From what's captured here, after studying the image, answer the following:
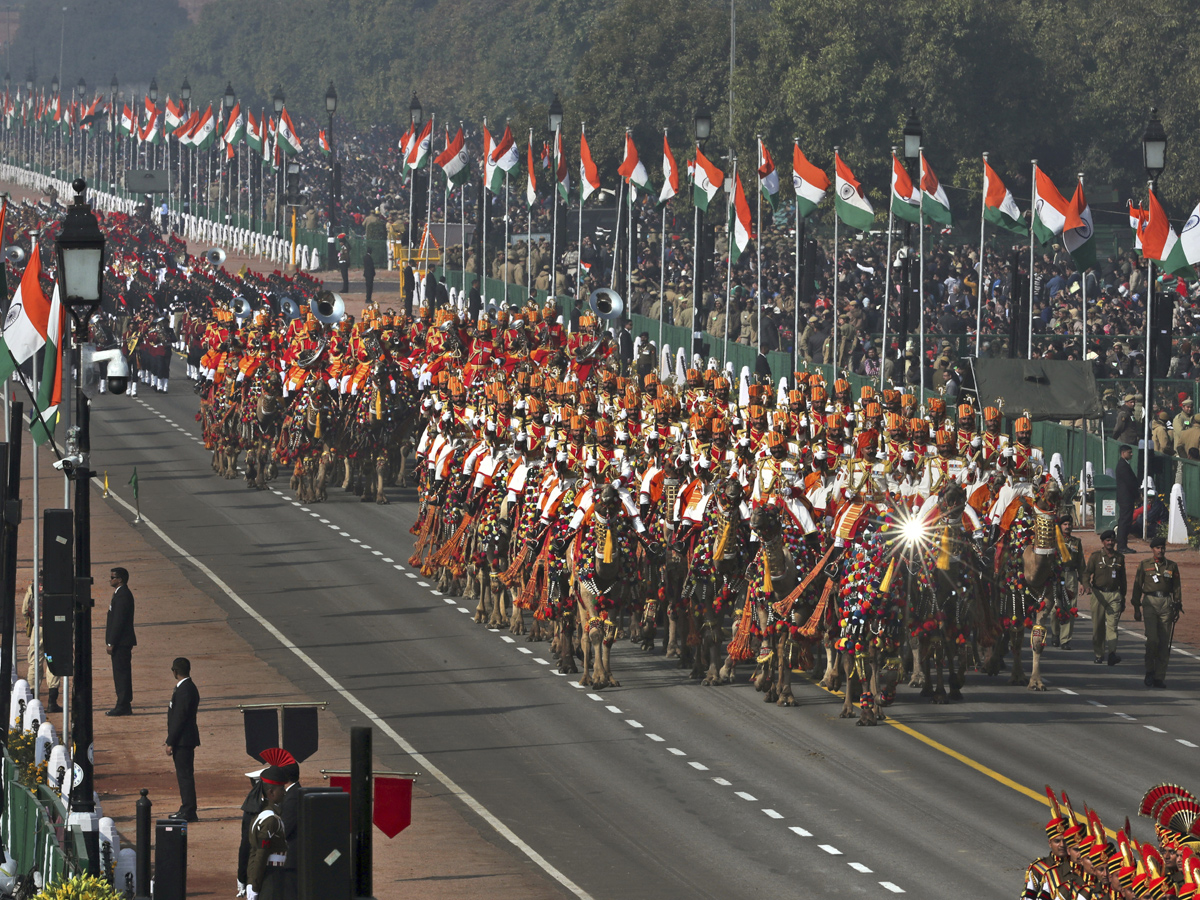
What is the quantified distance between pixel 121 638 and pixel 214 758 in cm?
239

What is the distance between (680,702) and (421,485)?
332 inches

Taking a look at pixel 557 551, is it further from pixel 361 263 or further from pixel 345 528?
pixel 361 263

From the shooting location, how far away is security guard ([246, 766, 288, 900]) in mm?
15992

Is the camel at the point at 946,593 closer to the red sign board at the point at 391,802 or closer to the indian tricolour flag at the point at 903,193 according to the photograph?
the red sign board at the point at 391,802

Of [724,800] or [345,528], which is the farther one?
[345,528]

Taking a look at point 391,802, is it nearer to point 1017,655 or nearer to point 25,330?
point 25,330

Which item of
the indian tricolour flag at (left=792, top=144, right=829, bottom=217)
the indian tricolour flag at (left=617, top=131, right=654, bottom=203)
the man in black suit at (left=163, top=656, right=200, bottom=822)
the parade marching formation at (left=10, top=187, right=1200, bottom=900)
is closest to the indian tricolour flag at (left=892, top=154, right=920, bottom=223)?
the indian tricolour flag at (left=792, top=144, right=829, bottom=217)

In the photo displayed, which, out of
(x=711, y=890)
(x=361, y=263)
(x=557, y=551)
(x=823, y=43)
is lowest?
(x=711, y=890)

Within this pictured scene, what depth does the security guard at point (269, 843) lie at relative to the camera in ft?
52.5

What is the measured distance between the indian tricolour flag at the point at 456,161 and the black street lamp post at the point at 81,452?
1758 inches

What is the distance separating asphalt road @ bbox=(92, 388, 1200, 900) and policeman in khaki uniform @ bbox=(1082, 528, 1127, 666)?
37 cm

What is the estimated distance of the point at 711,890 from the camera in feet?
58.8

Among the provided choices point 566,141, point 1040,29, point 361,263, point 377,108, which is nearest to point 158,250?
point 361,263

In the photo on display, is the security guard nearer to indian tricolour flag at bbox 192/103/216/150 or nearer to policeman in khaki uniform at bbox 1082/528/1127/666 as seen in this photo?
policeman in khaki uniform at bbox 1082/528/1127/666
